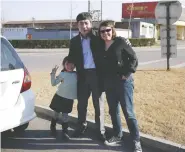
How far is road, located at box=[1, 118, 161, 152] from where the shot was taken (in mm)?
4562

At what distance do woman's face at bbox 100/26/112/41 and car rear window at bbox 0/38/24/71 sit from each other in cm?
119

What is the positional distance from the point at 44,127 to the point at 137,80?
442 cm

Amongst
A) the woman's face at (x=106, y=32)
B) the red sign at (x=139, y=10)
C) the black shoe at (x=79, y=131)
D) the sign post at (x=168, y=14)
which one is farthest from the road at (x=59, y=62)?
the red sign at (x=139, y=10)

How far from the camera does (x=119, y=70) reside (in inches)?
168

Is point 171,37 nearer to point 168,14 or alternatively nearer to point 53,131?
point 168,14

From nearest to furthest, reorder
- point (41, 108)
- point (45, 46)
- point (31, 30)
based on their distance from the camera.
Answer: point (41, 108), point (45, 46), point (31, 30)

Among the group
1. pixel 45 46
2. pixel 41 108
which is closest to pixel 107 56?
pixel 41 108

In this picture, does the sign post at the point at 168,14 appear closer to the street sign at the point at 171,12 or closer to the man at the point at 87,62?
the street sign at the point at 171,12

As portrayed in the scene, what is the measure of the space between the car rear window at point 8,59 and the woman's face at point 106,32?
1.19m

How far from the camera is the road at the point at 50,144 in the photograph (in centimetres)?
456

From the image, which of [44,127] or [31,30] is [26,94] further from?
[31,30]

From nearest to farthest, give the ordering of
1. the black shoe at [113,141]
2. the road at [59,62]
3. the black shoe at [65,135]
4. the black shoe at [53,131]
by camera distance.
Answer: the black shoe at [113,141] < the black shoe at [65,135] < the black shoe at [53,131] < the road at [59,62]

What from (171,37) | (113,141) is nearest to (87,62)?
(113,141)

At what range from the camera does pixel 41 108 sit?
6.49 metres
